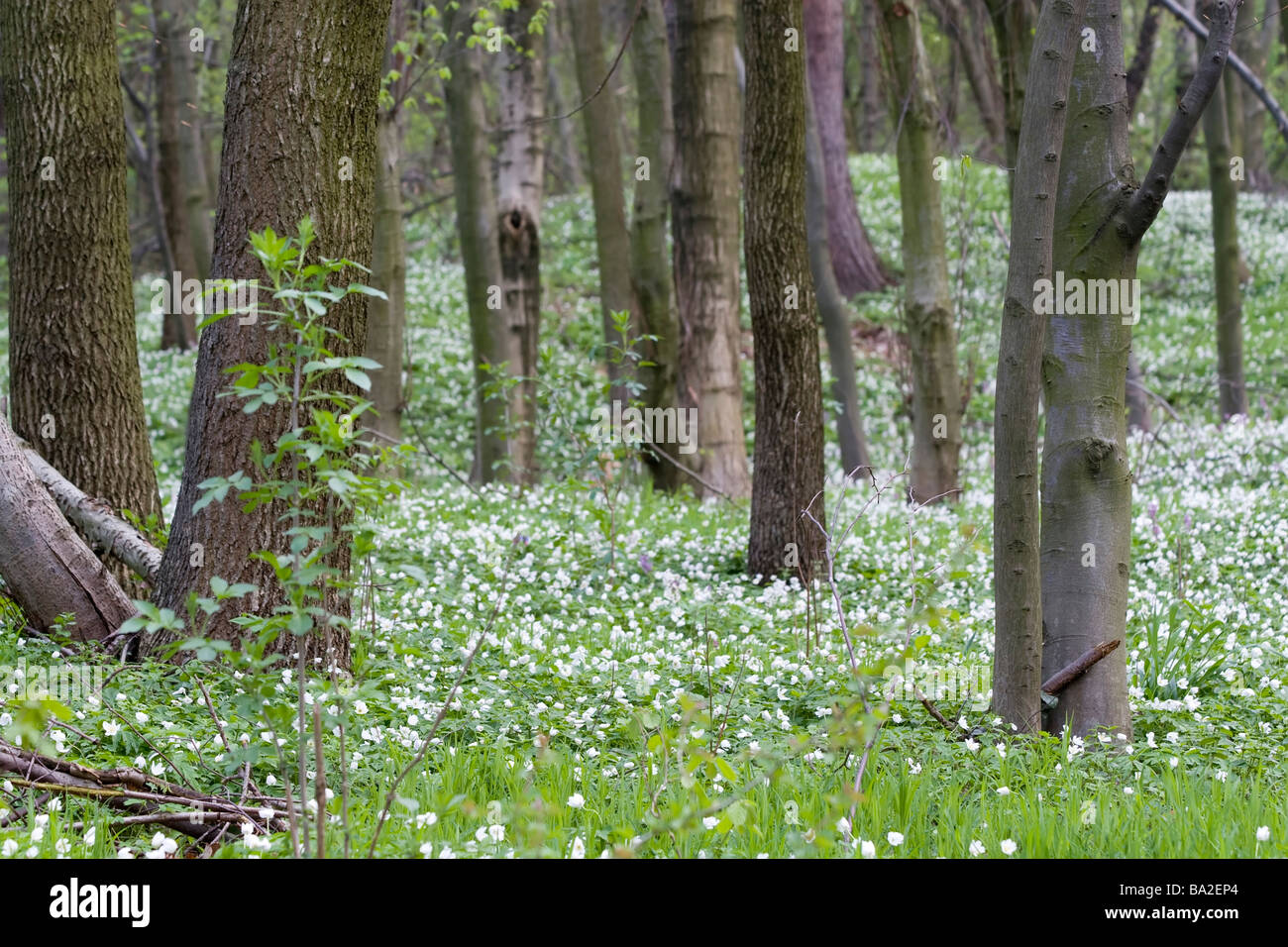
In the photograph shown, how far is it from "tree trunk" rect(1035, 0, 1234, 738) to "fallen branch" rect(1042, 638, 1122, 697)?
46mm

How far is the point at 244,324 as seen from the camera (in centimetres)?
450

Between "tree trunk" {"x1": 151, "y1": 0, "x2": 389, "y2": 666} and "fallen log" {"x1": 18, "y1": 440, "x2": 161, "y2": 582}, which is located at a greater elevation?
"tree trunk" {"x1": 151, "y1": 0, "x2": 389, "y2": 666}

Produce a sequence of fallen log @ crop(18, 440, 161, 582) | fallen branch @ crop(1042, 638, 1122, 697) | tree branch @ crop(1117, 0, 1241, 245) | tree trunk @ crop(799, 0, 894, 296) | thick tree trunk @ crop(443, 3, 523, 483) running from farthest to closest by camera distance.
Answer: tree trunk @ crop(799, 0, 894, 296)
thick tree trunk @ crop(443, 3, 523, 483)
fallen log @ crop(18, 440, 161, 582)
fallen branch @ crop(1042, 638, 1122, 697)
tree branch @ crop(1117, 0, 1241, 245)

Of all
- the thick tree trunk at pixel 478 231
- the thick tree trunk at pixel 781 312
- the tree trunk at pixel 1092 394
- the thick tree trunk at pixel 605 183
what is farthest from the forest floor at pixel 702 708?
the thick tree trunk at pixel 605 183

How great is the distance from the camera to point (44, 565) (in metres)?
4.94

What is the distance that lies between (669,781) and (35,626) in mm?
3218

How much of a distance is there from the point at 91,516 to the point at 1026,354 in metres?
4.50

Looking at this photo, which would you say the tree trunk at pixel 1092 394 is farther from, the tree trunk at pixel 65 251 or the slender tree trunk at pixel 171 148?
the slender tree trunk at pixel 171 148

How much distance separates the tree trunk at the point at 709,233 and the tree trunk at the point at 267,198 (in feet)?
18.8

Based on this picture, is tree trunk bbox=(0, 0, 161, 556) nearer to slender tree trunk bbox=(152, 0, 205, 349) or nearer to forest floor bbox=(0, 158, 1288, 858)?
forest floor bbox=(0, 158, 1288, 858)

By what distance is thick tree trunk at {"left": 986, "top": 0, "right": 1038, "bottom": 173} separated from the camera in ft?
28.3


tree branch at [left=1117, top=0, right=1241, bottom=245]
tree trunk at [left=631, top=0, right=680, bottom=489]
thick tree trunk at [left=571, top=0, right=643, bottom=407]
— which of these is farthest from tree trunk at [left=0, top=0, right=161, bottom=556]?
thick tree trunk at [left=571, top=0, right=643, bottom=407]

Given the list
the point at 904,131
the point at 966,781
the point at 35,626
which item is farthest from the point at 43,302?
the point at 904,131

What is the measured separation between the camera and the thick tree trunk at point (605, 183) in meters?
12.1
